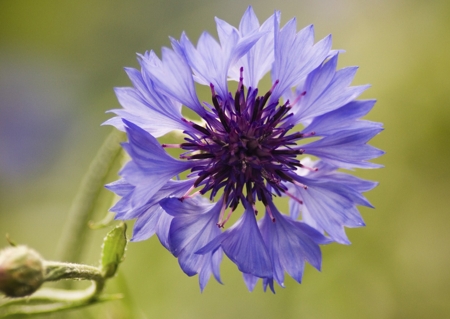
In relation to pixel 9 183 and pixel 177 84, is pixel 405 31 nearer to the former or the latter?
pixel 177 84

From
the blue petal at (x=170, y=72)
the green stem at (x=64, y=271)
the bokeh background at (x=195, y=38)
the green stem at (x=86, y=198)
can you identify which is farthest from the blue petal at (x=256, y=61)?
the bokeh background at (x=195, y=38)

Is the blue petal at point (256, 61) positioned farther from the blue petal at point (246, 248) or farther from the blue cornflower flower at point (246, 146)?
the blue petal at point (246, 248)

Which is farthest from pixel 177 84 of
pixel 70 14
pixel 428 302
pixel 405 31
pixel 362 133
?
pixel 70 14

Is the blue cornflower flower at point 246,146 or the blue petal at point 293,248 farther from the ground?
the blue cornflower flower at point 246,146

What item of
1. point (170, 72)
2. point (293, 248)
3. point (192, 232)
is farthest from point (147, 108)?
point (293, 248)

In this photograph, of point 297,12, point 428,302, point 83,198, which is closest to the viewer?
point 83,198

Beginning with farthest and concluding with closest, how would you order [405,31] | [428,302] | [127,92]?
[405,31], [428,302], [127,92]

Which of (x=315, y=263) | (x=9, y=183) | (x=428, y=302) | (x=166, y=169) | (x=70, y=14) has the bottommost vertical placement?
(x=428, y=302)

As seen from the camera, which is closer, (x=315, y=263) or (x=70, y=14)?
(x=315, y=263)
